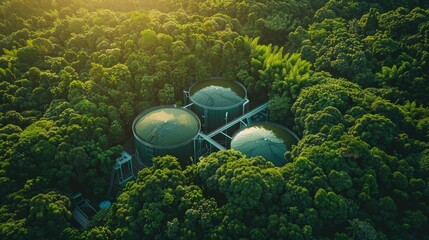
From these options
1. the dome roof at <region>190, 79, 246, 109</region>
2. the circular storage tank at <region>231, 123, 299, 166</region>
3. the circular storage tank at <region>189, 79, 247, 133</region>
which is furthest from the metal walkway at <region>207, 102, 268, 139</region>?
the circular storage tank at <region>231, 123, 299, 166</region>

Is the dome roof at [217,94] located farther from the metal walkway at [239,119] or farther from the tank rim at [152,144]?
the tank rim at [152,144]

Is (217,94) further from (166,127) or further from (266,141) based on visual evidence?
(266,141)

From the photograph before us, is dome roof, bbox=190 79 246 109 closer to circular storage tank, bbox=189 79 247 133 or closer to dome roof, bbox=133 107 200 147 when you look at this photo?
circular storage tank, bbox=189 79 247 133

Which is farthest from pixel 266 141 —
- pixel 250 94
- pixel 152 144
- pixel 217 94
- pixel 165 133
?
pixel 152 144

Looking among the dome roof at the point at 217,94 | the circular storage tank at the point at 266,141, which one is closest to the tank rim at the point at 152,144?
the dome roof at the point at 217,94

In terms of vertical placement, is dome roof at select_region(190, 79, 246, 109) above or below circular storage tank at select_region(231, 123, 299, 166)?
above

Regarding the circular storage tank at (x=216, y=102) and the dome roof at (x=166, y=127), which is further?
the circular storage tank at (x=216, y=102)
